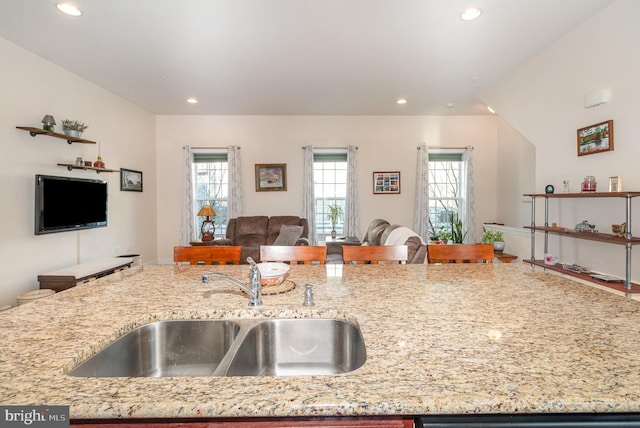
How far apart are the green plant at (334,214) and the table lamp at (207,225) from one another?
212 cm

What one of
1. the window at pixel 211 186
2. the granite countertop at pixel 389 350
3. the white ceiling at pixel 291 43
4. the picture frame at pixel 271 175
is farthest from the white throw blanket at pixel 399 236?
the window at pixel 211 186

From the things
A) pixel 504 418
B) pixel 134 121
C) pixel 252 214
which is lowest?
pixel 504 418

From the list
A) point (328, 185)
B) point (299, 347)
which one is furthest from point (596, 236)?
point (328, 185)

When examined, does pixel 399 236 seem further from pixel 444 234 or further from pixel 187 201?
pixel 187 201

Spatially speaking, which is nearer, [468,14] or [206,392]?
[206,392]

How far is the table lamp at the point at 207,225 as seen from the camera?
5117mm

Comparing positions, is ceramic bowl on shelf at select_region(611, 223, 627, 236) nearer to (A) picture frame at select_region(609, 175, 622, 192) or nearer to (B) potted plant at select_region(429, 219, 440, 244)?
(A) picture frame at select_region(609, 175, 622, 192)

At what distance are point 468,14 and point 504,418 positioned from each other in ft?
10.1

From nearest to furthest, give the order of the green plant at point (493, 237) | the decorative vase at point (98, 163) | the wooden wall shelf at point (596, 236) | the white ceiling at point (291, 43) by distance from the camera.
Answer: the wooden wall shelf at point (596, 236)
the white ceiling at point (291, 43)
the decorative vase at point (98, 163)
the green plant at point (493, 237)

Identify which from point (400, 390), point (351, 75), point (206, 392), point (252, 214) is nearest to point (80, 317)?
point (206, 392)

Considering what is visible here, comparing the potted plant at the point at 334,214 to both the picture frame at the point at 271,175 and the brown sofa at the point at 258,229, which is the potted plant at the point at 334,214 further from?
the picture frame at the point at 271,175

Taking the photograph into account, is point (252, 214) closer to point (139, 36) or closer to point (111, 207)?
point (111, 207)

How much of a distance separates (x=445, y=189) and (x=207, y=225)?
455 cm

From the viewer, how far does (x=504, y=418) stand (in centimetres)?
57
